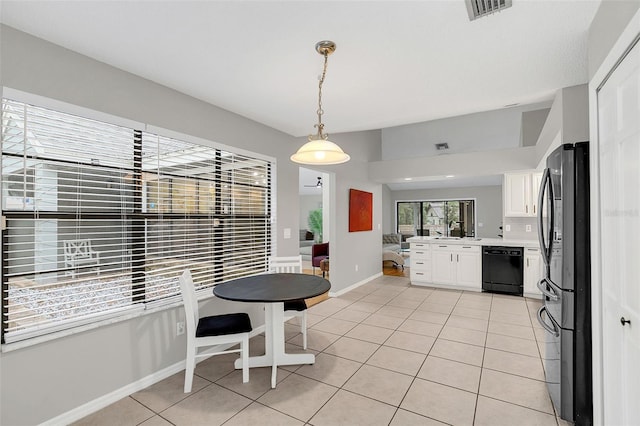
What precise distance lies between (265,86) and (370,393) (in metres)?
2.64

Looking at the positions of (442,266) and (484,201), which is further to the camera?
(484,201)

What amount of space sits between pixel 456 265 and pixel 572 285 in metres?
3.78

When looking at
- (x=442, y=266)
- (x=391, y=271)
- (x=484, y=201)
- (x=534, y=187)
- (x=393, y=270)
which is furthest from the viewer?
(x=484, y=201)

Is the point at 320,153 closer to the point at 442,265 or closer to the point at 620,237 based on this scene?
the point at 620,237

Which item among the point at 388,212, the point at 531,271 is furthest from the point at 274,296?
the point at 388,212

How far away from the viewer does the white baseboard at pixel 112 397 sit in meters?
1.99

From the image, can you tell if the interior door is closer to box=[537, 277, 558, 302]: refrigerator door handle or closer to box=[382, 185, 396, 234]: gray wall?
box=[537, 277, 558, 302]: refrigerator door handle

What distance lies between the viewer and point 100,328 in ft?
7.21

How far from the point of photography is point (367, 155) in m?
6.30

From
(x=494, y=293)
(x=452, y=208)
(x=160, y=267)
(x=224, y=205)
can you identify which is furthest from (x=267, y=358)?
(x=452, y=208)

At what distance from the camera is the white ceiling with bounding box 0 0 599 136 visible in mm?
1665

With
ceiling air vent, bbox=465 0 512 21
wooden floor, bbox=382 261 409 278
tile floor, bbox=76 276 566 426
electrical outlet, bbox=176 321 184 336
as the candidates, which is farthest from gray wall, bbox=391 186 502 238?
electrical outlet, bbox=176 321 184 336

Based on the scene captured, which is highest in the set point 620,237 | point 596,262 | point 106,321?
point 620,237

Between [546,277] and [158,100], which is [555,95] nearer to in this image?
[546,277]
